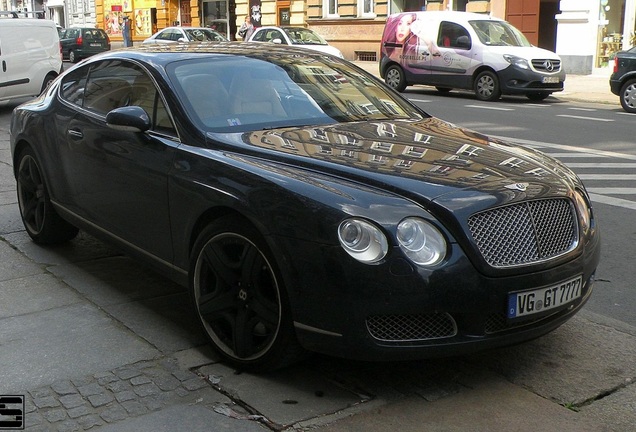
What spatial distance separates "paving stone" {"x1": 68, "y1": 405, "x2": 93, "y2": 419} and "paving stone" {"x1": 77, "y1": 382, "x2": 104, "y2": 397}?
0.13 metres

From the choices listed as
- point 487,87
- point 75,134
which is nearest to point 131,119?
Result: point 75,134

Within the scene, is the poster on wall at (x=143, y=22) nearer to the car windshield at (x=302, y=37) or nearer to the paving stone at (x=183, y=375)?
the car windshield at (x=302, y=37)

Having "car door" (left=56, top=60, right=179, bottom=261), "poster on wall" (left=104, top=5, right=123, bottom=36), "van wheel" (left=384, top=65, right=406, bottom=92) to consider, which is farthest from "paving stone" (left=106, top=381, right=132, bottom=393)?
"poster on wall" (left=104, top=5, right=123, bottom=36)

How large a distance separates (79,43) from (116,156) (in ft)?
114

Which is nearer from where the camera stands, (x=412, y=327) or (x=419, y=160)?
(x=412, y=327)

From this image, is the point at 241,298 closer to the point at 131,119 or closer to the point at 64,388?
the point at 64,388

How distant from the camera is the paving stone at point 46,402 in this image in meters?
3.80

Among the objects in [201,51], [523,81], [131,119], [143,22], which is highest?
[201,51]

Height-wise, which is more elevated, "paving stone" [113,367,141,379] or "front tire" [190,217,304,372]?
"front tire" [190,217,304,372]

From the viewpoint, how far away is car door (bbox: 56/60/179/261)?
4.72 metres

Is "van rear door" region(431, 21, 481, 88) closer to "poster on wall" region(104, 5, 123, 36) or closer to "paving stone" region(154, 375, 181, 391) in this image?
"paving stone" region(154, 375, 181, 391)

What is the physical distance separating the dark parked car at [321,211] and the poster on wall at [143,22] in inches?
1701

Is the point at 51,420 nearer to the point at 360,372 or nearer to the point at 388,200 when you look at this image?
the point at 360,372

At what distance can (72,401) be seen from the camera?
151 inches
